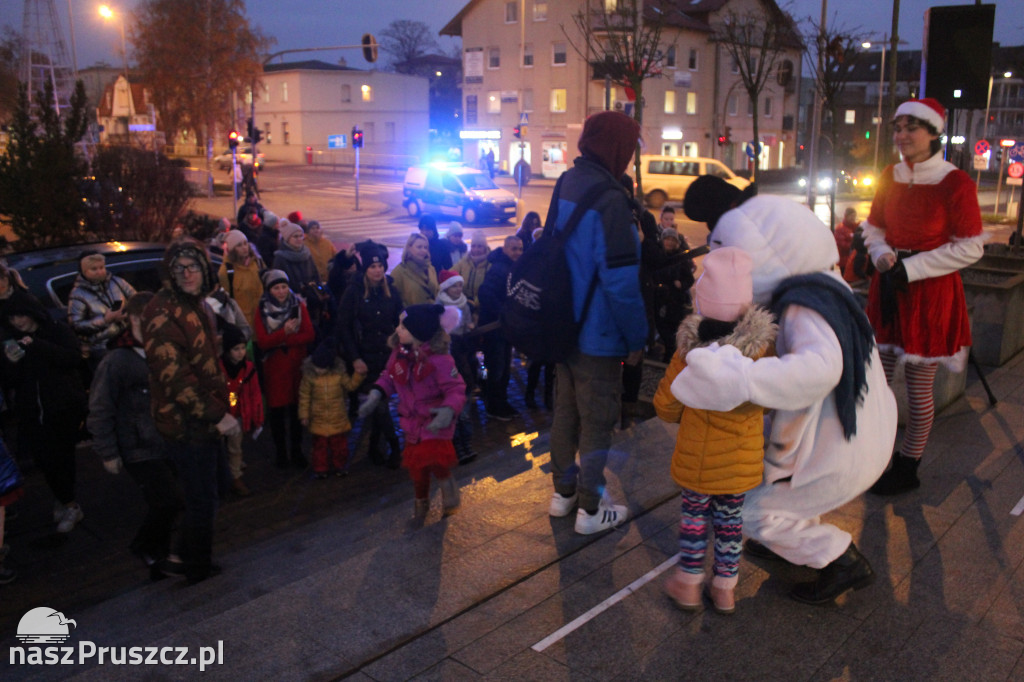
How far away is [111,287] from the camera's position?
6484 mm

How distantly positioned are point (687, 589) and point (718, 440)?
0.69 metres

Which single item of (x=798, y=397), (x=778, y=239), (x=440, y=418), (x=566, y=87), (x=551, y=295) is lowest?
(x=440, y=418)

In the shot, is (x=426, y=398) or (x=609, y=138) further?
(x=426, y=398)

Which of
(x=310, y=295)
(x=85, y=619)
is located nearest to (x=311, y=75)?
(x=310, y=295)

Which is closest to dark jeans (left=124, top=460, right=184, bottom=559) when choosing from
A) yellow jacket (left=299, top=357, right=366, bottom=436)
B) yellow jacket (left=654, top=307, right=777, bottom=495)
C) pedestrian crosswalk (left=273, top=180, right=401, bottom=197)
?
yellow jacket (left=299, top=357, right=366, bottom=436)

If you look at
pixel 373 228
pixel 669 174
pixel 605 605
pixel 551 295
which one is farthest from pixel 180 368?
pixel 669 174

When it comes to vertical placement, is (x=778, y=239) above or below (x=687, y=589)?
above

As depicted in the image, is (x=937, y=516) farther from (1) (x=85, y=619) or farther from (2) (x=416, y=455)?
(1) (x=85, y=619)

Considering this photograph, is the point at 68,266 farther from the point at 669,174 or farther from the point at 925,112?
the point at 669,174

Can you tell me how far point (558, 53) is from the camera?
50.1m

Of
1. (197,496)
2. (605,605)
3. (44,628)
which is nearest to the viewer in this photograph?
(605,605)

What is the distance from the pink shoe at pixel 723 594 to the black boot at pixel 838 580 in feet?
1.08

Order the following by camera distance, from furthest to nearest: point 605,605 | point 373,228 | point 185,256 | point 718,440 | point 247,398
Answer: point 373,228 → point 247,398 → point 185,256 → point 605,605 → point 718,440

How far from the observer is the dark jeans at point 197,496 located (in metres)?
4.20
